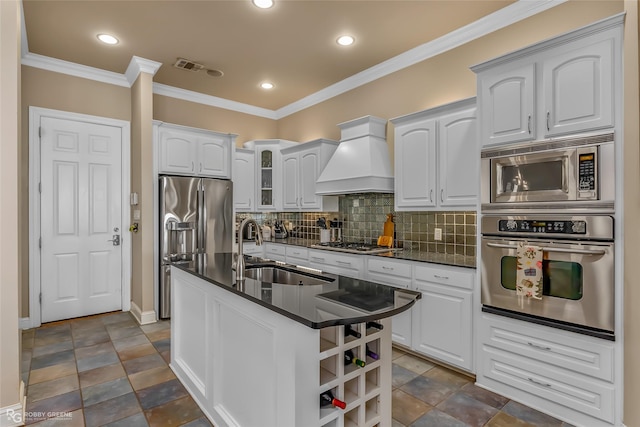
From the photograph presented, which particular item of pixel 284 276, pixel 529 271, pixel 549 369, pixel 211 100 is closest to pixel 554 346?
pixel 549 369

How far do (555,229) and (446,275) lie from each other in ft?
2.83

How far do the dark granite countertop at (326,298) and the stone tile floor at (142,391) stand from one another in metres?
0.98

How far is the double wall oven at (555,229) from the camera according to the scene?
6.41 ft

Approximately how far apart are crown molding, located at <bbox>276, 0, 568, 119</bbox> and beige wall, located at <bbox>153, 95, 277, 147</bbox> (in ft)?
3.52

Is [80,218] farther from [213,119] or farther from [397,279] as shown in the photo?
[397,279]

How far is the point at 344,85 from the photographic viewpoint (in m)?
4.43

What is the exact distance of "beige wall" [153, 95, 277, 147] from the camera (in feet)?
15.1

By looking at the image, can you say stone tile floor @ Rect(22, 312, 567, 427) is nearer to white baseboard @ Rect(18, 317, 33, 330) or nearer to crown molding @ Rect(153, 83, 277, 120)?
white baseboard @ Rect(18, 317, 33, 330)

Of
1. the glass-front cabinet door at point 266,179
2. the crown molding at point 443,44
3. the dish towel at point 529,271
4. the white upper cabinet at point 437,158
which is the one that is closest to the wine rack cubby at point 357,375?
the dish towel at point 529,271

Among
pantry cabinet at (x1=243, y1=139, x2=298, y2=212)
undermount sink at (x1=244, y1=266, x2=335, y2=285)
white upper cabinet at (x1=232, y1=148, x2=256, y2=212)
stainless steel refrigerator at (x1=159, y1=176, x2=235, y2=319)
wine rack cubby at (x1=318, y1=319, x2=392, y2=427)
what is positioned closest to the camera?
wine rack cubby at (x1=318, y1=319, x2=392, y2=427)

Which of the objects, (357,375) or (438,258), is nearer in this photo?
(357,375)

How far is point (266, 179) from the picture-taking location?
5176 mm

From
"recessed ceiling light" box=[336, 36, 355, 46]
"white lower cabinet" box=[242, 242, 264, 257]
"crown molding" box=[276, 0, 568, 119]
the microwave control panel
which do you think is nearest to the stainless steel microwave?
the microwave control panel

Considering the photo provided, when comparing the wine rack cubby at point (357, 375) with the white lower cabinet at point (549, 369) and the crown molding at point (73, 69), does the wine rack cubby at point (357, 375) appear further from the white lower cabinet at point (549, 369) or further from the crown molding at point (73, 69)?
the crown molding at point (73, 69)
